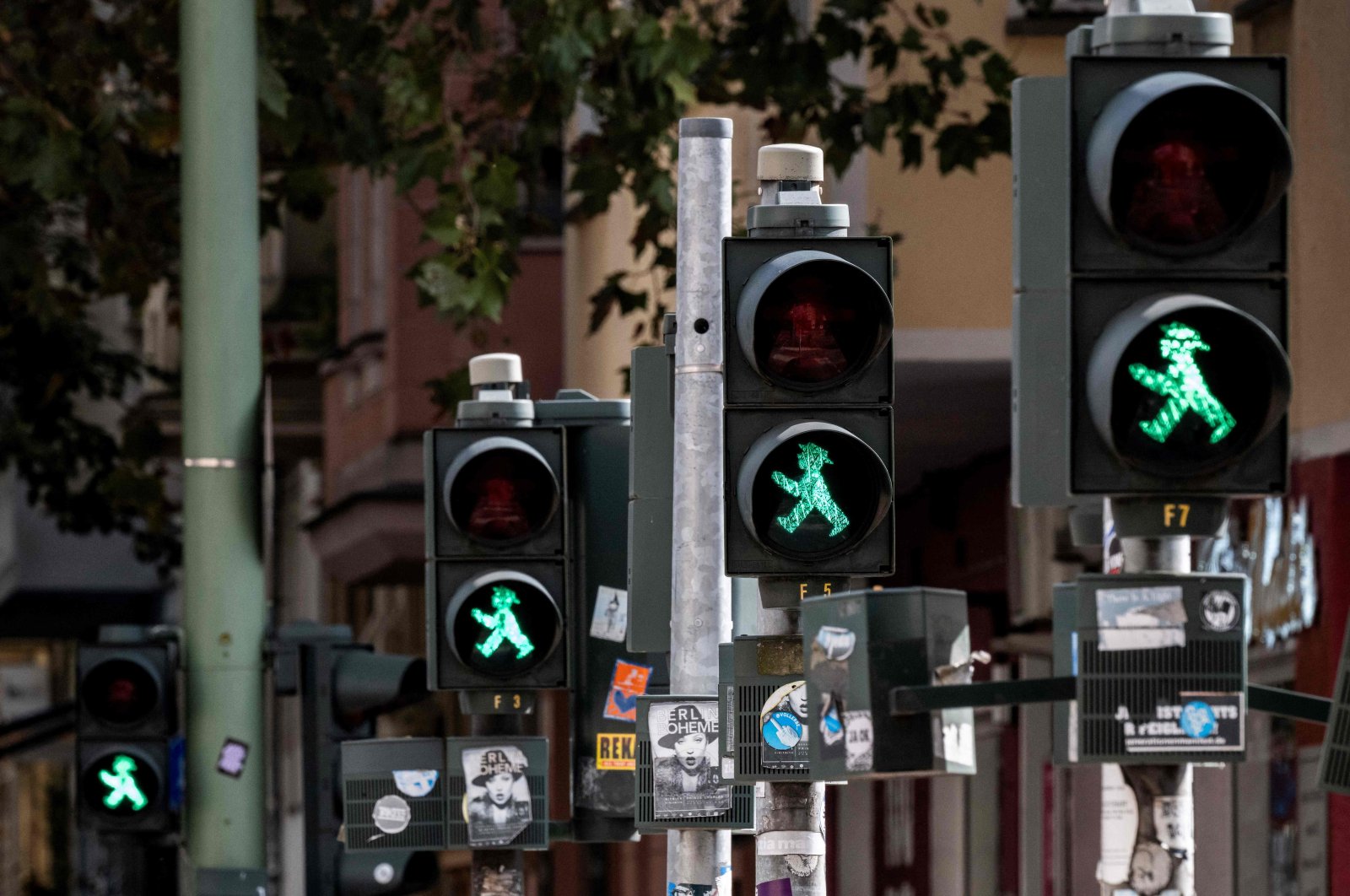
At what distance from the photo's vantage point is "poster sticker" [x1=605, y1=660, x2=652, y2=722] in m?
10.5

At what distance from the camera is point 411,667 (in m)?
11.2

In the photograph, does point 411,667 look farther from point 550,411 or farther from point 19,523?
point 19,523

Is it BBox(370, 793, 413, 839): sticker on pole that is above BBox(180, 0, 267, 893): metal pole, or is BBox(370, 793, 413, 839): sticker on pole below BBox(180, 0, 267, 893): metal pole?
below

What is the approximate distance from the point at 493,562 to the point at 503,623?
0.68 feet

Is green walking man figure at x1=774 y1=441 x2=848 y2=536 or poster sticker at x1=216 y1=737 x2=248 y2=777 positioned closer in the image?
Answer: green walking man figure at x1=774 y1=441 x2=848 y2=536

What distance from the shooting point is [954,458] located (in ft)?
69.1

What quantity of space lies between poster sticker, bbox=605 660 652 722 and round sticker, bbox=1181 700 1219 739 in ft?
16.3

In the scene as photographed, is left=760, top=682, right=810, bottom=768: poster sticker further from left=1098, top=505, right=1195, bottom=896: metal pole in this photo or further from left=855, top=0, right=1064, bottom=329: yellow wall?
left=855, top=0, right=1064, bottom=329: yellow wall

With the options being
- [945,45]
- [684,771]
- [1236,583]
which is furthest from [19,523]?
[1236,583]

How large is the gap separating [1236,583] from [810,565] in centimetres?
175

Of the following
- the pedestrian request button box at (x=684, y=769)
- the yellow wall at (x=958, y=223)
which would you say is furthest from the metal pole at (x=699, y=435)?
the yellow wall at (x=958, y=223)

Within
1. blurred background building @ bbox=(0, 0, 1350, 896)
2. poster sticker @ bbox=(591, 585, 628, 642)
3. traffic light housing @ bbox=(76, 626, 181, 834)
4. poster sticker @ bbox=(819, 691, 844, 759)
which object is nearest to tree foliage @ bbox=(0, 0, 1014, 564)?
blurred background building @ bbox=(0, 0, 1350, 896)

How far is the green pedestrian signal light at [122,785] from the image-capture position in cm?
1178

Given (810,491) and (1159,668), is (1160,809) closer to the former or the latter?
(1159,668)
